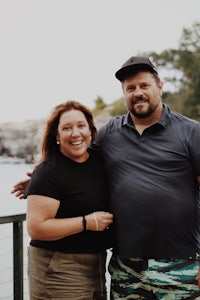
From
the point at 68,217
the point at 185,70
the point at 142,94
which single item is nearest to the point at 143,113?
the point at 142,94

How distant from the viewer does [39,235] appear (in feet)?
7.30

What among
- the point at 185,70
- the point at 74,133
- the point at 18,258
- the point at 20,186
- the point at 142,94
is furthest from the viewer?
the point at 185,70

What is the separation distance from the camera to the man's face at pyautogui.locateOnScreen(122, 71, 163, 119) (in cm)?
251

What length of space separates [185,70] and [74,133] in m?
30.2

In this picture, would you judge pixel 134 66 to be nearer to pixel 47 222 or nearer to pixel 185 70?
pixel 47 222

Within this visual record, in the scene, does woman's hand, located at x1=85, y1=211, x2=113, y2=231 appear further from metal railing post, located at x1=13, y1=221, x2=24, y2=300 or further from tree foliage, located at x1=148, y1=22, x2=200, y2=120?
tree foliage, located at x1=148, y1=22, x2=200, y2=120

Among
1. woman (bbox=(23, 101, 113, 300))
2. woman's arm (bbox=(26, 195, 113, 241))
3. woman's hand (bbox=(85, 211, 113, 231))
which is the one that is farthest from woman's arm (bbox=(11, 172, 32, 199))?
woman's hand (bbox=(85, 211, 113, 231))

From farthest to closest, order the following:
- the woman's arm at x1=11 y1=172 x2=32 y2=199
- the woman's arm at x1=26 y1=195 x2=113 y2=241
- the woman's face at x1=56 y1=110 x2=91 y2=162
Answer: the woman's arm at x1=11 y1=172 x2=32 y2=199, the woman's face at x1=56 y1=110 x2=91 y2=162, the woman's arm at x1=26 y1=195 x2=113 y2=241

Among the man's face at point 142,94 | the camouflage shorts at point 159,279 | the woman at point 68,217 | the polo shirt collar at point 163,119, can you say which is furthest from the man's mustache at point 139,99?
the camouflage shorts at point 159,279

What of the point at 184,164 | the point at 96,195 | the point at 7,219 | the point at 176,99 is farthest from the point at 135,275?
the point at 176,99

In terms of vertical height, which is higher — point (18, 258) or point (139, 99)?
point (139, 99)

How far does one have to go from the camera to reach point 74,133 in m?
2.34

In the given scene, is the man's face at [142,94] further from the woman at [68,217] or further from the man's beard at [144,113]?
the woman at [68,217]

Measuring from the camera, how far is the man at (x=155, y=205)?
2.37 metres
